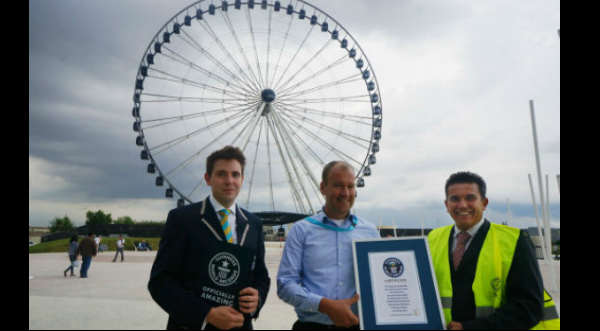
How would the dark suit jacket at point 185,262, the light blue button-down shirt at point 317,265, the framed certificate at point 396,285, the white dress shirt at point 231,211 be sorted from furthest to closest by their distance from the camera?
1. the white dress shirt at point 231,211
2. the light blue button-down shirt at point 317,265
3. the dark suit jacket at point 185,262
4. the framed certificate at point 396,285

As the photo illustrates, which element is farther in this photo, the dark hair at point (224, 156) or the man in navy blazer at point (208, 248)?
the dark hair at point (224, 156)

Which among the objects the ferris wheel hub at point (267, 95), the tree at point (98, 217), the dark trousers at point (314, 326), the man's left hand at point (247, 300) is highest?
→ the ferris wheel hub at point (267, 95)

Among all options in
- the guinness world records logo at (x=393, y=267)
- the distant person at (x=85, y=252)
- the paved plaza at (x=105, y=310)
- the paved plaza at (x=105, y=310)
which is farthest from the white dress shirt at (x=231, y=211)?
the distant person at (x=85, y=252)

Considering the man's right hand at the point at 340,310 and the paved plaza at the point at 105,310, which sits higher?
the man's right hand at the point at 340,310

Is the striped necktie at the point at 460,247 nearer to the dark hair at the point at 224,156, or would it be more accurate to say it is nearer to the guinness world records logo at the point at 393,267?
the guinness world records logo at the point at 393,267

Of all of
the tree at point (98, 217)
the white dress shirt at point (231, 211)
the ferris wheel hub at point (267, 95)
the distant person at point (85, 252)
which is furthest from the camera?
the tree at point (98, 217)

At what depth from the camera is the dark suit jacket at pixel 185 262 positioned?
8.54ft

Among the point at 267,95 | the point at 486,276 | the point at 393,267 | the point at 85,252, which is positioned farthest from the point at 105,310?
the point at 267,95

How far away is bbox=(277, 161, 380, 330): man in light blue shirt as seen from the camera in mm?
2904

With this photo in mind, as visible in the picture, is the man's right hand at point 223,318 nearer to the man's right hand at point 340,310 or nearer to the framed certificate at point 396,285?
the man's right hand at point 340,310

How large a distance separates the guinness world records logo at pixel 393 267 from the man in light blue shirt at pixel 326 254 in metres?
0.33
